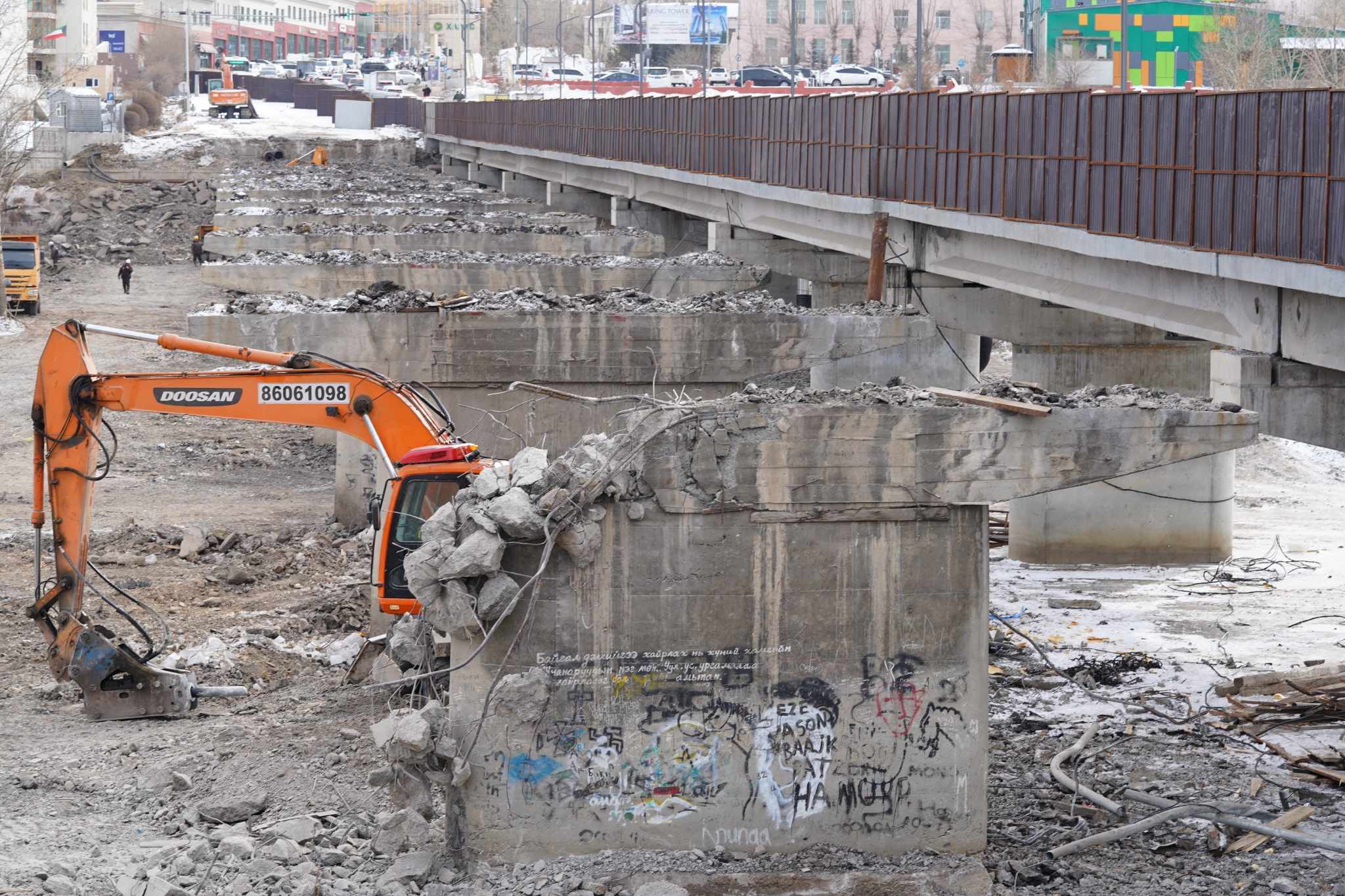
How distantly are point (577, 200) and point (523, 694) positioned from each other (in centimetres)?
4935

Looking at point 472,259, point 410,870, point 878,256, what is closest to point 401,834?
point 410,870

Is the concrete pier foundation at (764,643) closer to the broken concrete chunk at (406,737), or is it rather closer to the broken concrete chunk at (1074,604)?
the broken concrete chunk at (406,737)

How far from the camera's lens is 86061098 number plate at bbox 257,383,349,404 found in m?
17.0

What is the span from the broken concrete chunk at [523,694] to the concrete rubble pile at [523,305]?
12474 mm

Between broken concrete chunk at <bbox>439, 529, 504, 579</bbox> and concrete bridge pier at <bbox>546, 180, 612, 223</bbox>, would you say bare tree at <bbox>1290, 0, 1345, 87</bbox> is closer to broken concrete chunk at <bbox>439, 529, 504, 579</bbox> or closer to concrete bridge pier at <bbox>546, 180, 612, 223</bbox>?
concrete bridge pier at <bbox>546, 180, 612, 223</bbox>

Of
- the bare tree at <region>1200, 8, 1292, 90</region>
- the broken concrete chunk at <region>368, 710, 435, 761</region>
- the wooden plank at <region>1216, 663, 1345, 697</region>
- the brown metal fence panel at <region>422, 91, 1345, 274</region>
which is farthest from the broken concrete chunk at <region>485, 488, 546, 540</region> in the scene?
A: the bare tree at <region>1200, 8, 1292, 90</region>

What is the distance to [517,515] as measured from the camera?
12688 millimetres

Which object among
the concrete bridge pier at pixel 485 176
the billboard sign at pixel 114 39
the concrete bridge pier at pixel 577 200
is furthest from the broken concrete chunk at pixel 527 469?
the billboard sign at pixel 114 39

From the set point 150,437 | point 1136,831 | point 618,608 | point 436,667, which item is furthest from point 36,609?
point 150,437

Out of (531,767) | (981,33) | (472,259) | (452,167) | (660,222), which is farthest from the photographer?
(452,167)

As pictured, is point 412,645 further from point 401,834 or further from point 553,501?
point 553,501

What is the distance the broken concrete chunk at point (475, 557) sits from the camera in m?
12.7

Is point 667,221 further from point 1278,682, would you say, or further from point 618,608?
point 618,608

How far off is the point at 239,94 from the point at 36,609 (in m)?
101
